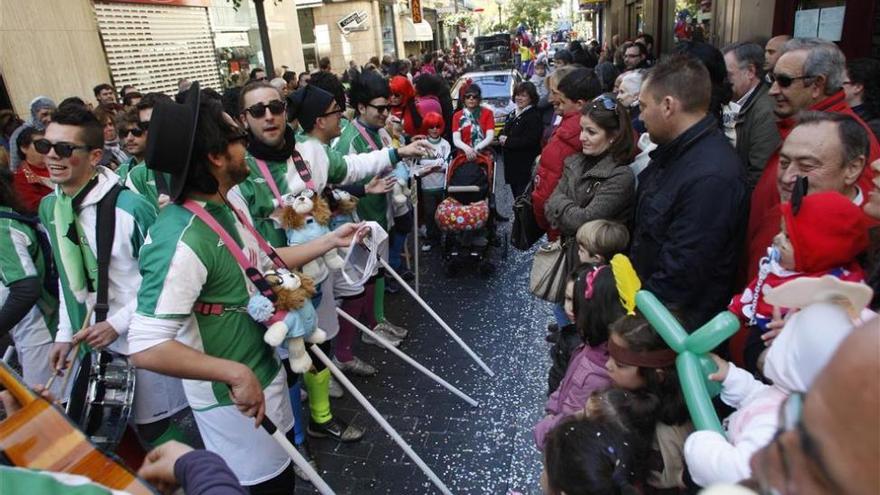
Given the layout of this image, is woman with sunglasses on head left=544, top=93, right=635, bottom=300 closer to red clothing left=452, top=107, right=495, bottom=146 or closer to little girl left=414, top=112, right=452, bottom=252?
little girl left=414, top=112, right=452, bottom=252

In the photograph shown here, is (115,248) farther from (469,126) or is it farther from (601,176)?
(469,126)

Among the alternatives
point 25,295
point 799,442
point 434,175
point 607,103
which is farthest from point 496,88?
point 799,442

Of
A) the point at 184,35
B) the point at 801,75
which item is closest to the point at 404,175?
the point at 801,75

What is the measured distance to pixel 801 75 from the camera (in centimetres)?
325

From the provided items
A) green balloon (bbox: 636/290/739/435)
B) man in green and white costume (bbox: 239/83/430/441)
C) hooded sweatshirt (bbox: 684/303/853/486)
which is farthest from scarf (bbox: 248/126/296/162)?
hooded sweatshirt (bbox: 684/303/853/486)

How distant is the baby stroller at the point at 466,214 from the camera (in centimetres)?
577

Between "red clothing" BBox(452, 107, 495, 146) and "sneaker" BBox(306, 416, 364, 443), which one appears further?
"red clothing" BBox(452, 107, 495, 146)

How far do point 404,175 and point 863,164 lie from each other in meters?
3.21

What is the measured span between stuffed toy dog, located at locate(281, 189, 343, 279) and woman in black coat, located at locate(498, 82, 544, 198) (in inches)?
152

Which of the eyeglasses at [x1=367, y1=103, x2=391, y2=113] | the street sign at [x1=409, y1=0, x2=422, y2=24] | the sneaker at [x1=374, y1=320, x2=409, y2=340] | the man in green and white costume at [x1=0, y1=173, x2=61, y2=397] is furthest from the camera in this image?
the street sign at [x1=409, y1=0, x2=422, y2=24]

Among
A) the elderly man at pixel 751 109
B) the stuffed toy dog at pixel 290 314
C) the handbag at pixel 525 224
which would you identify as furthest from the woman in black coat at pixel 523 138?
the stuffed toy dog at pixel 290 314

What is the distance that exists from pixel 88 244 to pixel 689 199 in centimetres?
295

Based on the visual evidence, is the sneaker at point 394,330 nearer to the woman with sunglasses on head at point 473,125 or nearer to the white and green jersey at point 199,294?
the white and green jersey at point 199,294

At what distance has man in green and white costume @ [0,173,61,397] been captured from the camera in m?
2.85
